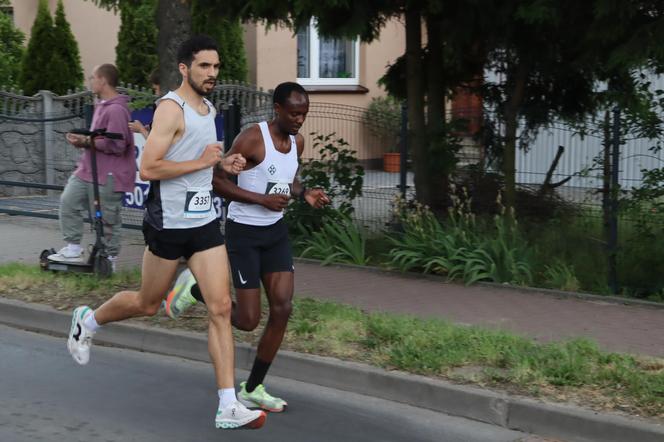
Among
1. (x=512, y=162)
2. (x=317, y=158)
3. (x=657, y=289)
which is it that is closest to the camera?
(x=657, y=289)

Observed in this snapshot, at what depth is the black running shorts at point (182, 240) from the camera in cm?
552

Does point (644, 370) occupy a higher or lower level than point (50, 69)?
lower

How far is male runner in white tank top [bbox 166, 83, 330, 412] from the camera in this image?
18.6ft

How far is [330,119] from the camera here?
11484 mm

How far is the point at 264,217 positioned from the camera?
5.73 metres

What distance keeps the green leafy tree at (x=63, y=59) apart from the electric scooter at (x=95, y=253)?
12131 mm

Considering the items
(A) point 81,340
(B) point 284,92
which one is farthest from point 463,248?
(A) point 81,340

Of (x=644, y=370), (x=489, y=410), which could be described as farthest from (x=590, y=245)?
(x=489, y=410)

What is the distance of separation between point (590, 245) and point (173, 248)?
16.3ft

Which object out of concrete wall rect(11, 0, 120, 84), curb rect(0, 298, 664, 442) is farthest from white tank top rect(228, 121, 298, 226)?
concrete wall rect(11, 0, 120, 84)

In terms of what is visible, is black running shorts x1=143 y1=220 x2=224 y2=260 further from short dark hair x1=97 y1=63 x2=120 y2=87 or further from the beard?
short dark hair x1=97 y1=63 x2=120 y2=87

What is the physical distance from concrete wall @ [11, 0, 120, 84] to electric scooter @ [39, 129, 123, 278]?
1425cm

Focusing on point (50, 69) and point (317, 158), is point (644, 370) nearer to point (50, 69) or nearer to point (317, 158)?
point (317, 158)

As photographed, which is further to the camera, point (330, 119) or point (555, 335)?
point (330, 119)
